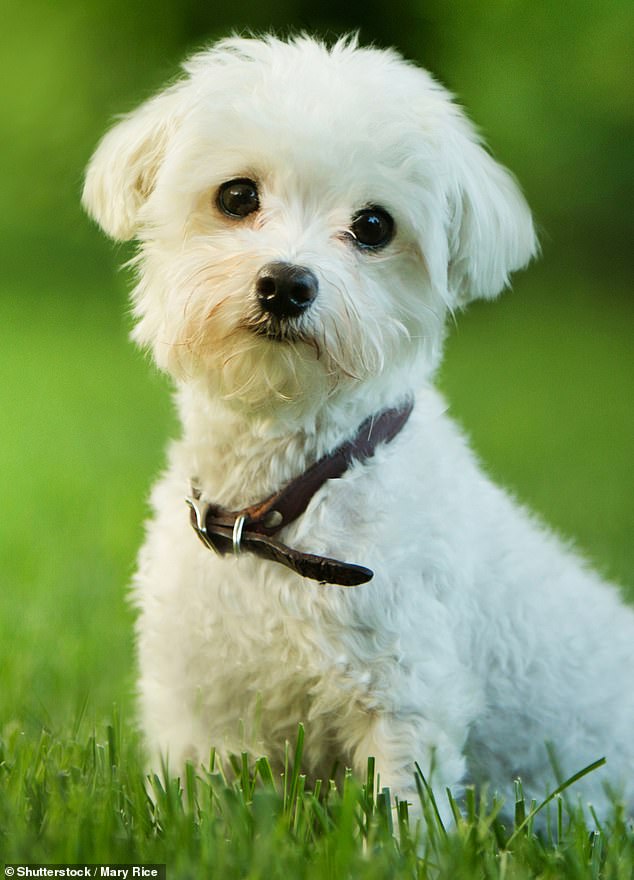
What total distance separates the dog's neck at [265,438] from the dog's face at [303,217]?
8 centimetres

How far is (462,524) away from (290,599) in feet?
1.70

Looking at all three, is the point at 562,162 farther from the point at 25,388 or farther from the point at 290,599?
the point at 290,599

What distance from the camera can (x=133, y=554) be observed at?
21.1 ft

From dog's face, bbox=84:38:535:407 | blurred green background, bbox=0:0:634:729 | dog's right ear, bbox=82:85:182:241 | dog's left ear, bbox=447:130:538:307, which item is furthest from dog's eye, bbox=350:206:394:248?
blurred green background, bbox=0:0:634:729

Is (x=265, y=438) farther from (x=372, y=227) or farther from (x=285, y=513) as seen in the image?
(x=372, y=227)

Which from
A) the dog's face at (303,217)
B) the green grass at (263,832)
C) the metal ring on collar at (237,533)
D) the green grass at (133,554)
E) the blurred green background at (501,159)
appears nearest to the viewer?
the green grass at (263,832)

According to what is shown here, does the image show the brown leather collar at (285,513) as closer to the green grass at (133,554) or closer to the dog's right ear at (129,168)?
the green grass at (133,554)

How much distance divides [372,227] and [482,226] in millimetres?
317

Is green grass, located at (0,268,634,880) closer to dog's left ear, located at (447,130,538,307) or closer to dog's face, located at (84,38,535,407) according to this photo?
dog's face, located at (84,38,535,407)

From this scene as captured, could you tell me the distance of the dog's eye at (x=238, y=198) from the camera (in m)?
3.30

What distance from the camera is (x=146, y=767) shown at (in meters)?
3.84

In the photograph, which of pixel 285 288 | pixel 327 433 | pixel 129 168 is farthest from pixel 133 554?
pixel 285 288

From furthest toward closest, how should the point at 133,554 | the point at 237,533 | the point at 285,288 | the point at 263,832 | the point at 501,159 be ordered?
the point at 501,159
the point at 133,554
the point at 237,533
the point at 285,288
the point at 263,832

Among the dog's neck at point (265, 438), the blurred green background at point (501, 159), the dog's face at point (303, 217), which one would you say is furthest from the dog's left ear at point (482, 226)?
the blurred green background at point (501, 159)
